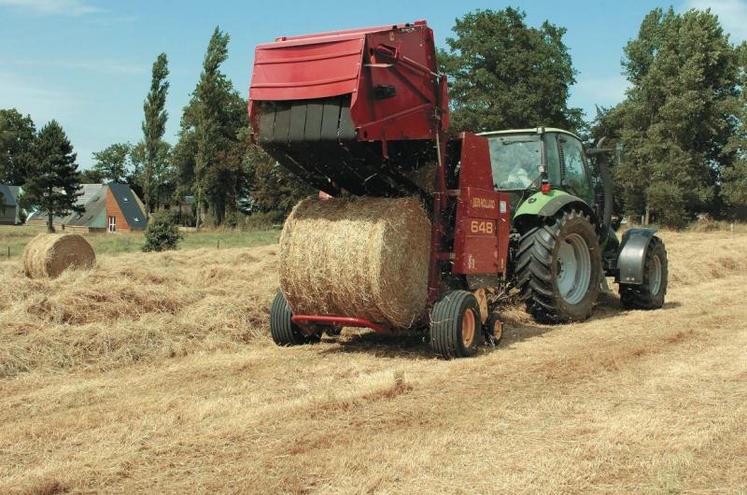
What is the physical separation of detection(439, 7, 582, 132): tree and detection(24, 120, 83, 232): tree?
26632 millimetres

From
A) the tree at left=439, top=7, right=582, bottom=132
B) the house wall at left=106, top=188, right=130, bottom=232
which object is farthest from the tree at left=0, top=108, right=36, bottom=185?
the tree at left=439, top=7, right=582, bottom=132

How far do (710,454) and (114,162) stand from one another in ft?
316

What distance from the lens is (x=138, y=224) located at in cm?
6138

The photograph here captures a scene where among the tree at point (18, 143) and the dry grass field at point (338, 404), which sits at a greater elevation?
the tree at point (18, 143)

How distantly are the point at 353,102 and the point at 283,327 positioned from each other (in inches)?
99.1

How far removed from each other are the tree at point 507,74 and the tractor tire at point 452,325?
34.5 m

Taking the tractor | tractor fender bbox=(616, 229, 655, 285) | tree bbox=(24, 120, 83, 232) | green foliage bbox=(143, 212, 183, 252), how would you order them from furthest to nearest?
tree bbox=(24, 120, 83, 232)
green foliage bbox=(143, 212, 183, 252)
tractor fender bbox=(616, 229, 655, 285)
the tractor

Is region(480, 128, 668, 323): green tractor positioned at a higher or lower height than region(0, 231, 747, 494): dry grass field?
higher

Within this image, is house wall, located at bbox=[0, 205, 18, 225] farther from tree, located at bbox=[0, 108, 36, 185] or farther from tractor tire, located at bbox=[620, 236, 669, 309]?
tractor tire, located at bbox=[620, 236, 669, 309]

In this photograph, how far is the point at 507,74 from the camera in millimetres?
42250

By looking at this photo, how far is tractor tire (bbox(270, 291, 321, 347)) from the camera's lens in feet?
23.7

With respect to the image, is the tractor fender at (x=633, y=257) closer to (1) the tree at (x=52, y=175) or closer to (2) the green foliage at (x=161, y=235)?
(2) the green foliage at (x=161, y=235)

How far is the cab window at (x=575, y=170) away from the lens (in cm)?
930

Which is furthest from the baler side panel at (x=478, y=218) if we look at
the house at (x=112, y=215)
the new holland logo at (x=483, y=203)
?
the house at (x=112, y=215)
